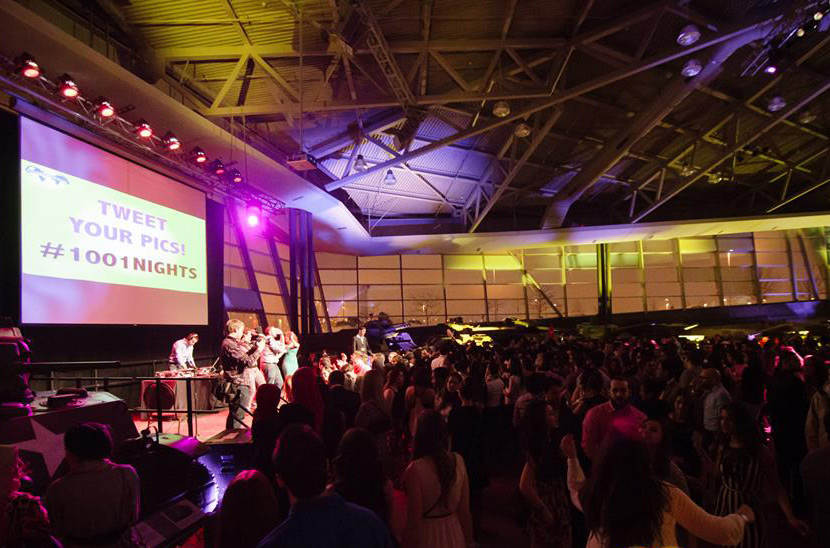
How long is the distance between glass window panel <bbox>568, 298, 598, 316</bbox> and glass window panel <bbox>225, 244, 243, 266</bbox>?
1530 centimetres

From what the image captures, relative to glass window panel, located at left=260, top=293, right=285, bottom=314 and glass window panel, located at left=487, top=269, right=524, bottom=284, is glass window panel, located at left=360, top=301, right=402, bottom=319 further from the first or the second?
glass window panel, located at left=260, top=293, right=285, bottom=314

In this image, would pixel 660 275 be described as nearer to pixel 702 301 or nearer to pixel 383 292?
pixel 702 301


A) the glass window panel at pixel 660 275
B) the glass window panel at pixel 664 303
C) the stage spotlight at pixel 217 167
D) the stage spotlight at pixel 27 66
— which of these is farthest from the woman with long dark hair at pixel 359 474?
the glass window panel at pixel 660 275

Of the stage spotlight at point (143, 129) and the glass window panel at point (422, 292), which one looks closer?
the stage spotlight at point (143, 129)

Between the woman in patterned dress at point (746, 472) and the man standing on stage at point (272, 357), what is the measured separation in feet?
20.3

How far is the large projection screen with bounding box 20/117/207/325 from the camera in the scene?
21.9 ft

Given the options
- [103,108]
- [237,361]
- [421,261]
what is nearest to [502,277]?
[421,261]

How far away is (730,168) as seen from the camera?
55.2 ft

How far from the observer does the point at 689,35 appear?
811 centimetres

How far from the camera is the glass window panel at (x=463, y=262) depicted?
23.9 m

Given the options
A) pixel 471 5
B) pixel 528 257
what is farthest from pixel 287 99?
pixel 528 257

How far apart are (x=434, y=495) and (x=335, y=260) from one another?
794 inches

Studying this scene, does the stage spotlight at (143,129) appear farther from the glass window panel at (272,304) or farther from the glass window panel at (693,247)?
the glass window panel at (693,247)

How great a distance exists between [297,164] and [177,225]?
2.56m
